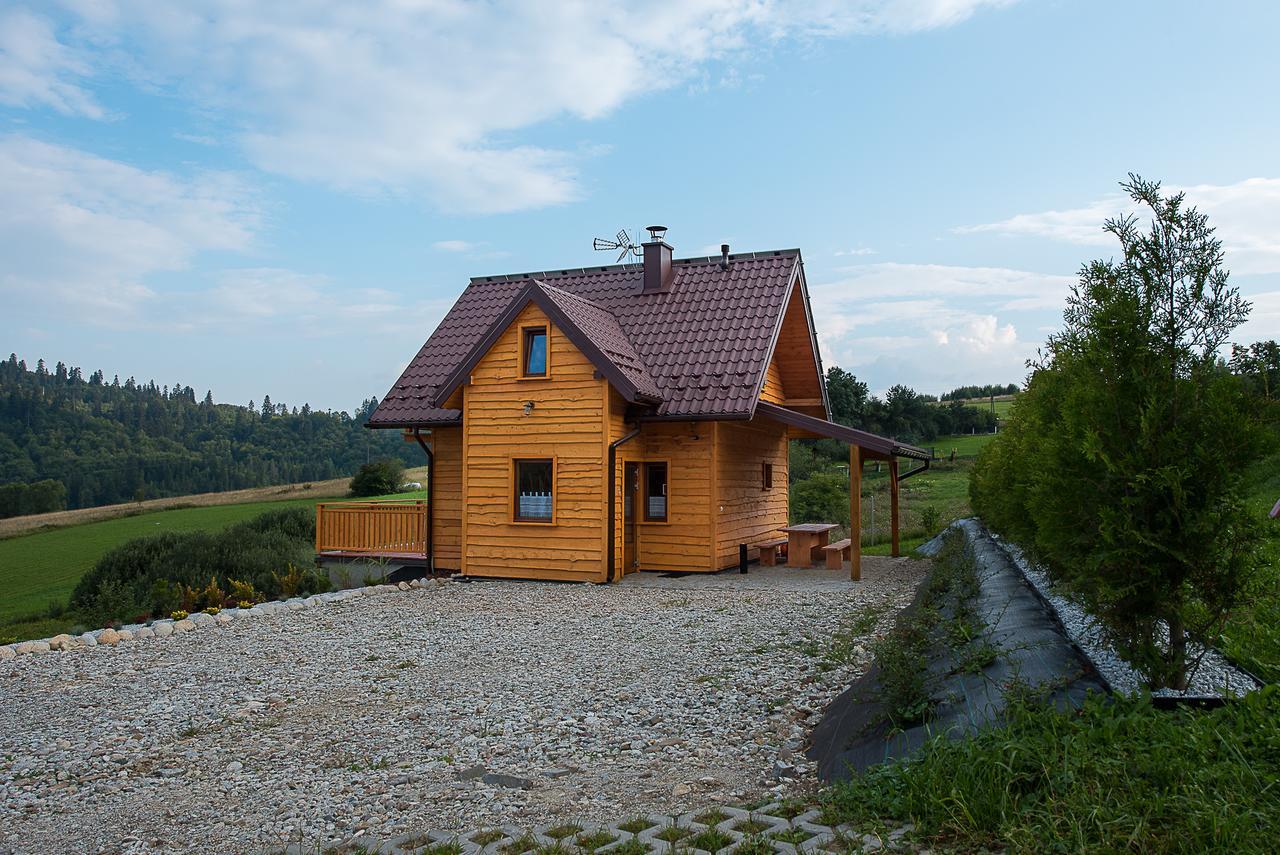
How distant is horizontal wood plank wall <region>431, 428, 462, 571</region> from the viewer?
17.4 meters

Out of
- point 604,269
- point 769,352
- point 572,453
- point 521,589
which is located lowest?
point 521,589

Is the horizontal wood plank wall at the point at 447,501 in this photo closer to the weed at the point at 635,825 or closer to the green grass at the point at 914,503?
the green grass at the point at 914,503

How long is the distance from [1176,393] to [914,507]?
82.7 ft

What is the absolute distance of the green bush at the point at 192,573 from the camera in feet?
41.7

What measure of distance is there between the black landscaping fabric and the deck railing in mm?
12252

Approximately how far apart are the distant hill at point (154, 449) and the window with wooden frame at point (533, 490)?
40.4 metres

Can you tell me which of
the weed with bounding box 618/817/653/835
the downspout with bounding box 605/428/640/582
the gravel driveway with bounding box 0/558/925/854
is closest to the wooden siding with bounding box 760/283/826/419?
the downspout with bounding box 605/428/640/582

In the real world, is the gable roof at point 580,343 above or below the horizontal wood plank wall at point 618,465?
above

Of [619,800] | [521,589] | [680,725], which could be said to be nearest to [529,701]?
[680,725]

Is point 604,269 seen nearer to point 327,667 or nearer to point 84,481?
point 327,667

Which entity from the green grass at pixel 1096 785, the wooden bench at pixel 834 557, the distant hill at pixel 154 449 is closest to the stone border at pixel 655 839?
the green grass at pixel 1096 785

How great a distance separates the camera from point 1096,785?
361 cm

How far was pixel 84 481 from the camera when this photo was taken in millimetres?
58125

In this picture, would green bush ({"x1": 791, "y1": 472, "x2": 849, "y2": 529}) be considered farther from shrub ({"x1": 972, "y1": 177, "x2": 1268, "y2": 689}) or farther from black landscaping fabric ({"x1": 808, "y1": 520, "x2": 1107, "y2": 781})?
shrub ({"x1": 972, "y1": 177, "x2": 1268, "y2": 689})
